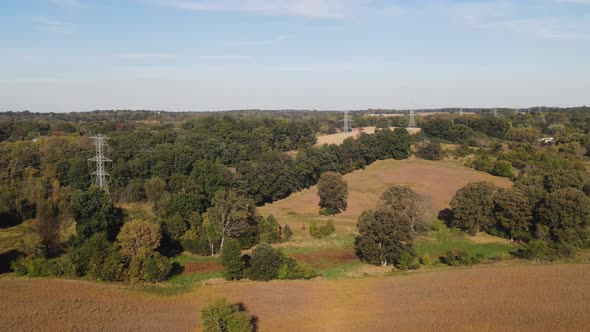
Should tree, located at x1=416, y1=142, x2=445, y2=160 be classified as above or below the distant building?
below

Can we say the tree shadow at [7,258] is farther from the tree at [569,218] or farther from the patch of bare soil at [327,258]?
the tree at [569,218]

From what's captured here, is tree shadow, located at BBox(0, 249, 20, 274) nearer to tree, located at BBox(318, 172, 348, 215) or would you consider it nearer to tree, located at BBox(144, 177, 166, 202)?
tree, located at BBox(144, 177, 166, 202)

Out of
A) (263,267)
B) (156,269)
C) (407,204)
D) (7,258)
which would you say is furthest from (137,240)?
(407,204)

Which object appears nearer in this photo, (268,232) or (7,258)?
(7,258)

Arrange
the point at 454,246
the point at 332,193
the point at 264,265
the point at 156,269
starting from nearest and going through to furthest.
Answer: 1. the point at 156,269
2. the point at 264,265
3. the point at 454,246
4. the point at 332,193

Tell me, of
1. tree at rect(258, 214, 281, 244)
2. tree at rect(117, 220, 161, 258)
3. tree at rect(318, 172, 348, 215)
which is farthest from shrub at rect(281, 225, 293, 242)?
tree at rect(117, 220, 161, 258)

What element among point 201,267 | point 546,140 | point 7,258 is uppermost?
point 546,140

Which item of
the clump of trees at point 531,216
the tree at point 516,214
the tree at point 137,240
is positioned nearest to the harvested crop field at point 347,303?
the tree at point 137,240

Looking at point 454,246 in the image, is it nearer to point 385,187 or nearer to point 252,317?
point 252,317

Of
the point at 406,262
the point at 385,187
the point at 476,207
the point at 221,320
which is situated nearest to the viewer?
the point at 221,320
